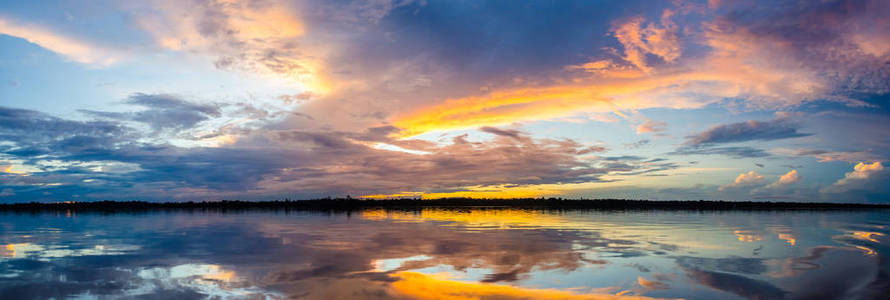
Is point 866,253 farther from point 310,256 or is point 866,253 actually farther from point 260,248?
point 260,248

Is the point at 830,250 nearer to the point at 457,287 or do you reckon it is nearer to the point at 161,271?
the point at 457,287

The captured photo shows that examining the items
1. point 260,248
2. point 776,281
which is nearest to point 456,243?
point 260,248

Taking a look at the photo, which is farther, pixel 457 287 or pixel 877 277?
pixel 877 277

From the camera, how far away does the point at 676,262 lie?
20.1 meters

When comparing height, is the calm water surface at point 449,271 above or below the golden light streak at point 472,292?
below

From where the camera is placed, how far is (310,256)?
22266 millimetres

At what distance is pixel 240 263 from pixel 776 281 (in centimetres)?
1957

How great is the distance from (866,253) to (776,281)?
13977 mm

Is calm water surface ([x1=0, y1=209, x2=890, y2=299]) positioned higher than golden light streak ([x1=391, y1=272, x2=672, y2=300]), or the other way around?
golden light streak ([x1=391, y1=272, x2=672, y2=300])

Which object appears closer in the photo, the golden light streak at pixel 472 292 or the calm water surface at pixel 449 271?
the golden light streak at pixel 472 292

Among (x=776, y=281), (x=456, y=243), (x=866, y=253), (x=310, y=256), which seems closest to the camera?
(x=776, y=281)

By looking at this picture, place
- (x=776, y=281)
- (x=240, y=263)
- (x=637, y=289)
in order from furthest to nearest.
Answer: (x=240, y=263), (x=776, y=281), (x=637, y=289)

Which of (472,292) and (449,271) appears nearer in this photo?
(472,292)

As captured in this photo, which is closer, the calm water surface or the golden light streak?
the golden light streak
